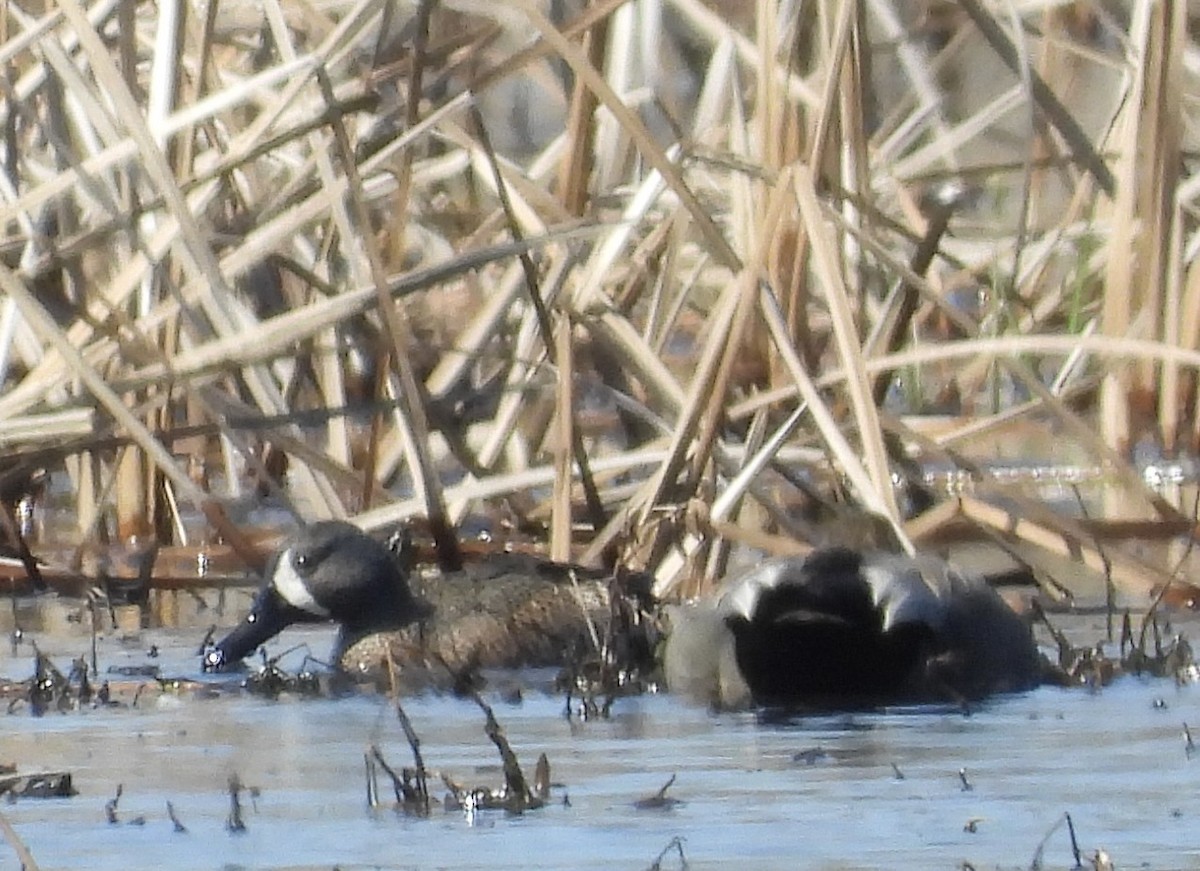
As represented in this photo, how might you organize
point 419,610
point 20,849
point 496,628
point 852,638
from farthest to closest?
point 419,610, point 496,628, point 852,638, point 20,849

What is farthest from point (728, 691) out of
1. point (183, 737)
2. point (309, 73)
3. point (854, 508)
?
point (309, 73)

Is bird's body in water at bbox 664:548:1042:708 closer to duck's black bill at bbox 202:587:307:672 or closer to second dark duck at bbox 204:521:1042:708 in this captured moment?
second dark duck at bbox 204:521:1042:708

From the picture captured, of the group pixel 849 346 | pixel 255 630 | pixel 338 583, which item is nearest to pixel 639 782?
pixel 849 346

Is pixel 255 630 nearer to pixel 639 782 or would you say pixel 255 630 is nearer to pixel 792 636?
pixel 792 636

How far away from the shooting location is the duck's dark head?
5.85 m

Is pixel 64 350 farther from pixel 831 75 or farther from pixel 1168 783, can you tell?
pixel 1168 783

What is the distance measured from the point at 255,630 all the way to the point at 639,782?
1808mm

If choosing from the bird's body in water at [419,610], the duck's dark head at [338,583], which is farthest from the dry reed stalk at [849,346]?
the duck's dark head at [338,583]

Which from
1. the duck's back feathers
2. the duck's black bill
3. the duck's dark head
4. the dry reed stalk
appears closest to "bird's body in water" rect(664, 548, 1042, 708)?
the dry reed stalk

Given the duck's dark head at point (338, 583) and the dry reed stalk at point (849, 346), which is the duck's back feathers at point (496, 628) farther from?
the dry reed stalk at point (849, 346)

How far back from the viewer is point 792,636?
4.58 meters

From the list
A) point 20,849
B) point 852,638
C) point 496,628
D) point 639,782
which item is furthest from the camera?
point 496,628

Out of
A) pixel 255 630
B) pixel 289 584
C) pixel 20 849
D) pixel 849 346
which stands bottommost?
pixel 20 849

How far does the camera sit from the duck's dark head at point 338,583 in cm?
585
